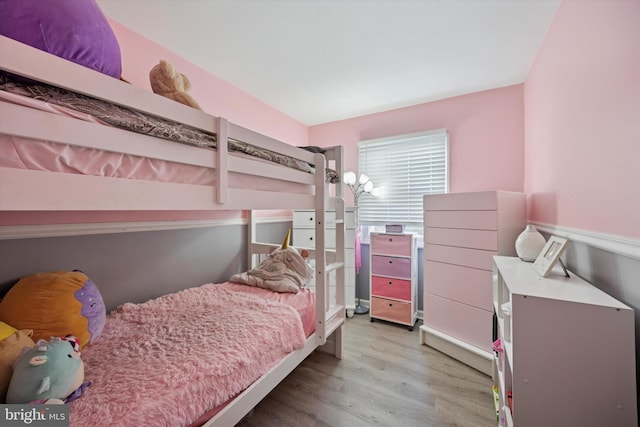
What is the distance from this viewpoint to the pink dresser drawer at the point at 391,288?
2.59 metres

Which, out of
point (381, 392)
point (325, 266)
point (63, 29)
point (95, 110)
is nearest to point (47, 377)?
point (95, 110)

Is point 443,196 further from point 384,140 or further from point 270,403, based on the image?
point 270,403

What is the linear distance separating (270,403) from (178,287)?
1.15 metres

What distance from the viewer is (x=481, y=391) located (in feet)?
5.46

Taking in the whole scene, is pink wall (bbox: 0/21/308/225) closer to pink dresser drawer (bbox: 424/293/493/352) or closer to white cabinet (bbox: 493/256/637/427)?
pink dresser drawer (bbox: 424/293/493/352)

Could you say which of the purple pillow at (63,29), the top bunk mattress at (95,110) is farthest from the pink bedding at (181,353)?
the purple pillow at (63,29)

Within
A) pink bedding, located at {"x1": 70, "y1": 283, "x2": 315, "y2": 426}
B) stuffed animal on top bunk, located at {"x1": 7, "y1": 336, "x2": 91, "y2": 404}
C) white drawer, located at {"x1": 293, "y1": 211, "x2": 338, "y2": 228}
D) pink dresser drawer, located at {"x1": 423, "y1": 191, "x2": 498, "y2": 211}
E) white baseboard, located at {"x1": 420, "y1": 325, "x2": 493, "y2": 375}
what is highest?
pink dresser drawer, located at {"x1": 423, "y1": 191, "x2": 498, "y2": 211}

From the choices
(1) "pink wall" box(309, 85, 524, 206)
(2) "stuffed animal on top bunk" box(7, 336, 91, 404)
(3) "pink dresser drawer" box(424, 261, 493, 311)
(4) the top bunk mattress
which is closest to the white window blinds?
(1) "pink wall" box(309, 85, 524, 206)

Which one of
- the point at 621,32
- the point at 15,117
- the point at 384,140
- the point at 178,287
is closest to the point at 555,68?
the point at 621,32

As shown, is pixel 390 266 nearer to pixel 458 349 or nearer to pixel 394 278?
pixel 394 278

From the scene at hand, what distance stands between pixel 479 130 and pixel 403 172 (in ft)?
2.76

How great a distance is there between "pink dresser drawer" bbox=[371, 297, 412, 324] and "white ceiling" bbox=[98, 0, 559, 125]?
7.29 feet

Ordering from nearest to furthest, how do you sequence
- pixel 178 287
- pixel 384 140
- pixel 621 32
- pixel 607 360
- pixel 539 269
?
1. pixel 607 360
2. pixel 621 32
3. pixel 539 269
4. pixel 178 287
5. pixel 384 140

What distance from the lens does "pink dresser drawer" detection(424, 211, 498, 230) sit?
73.2 inches
